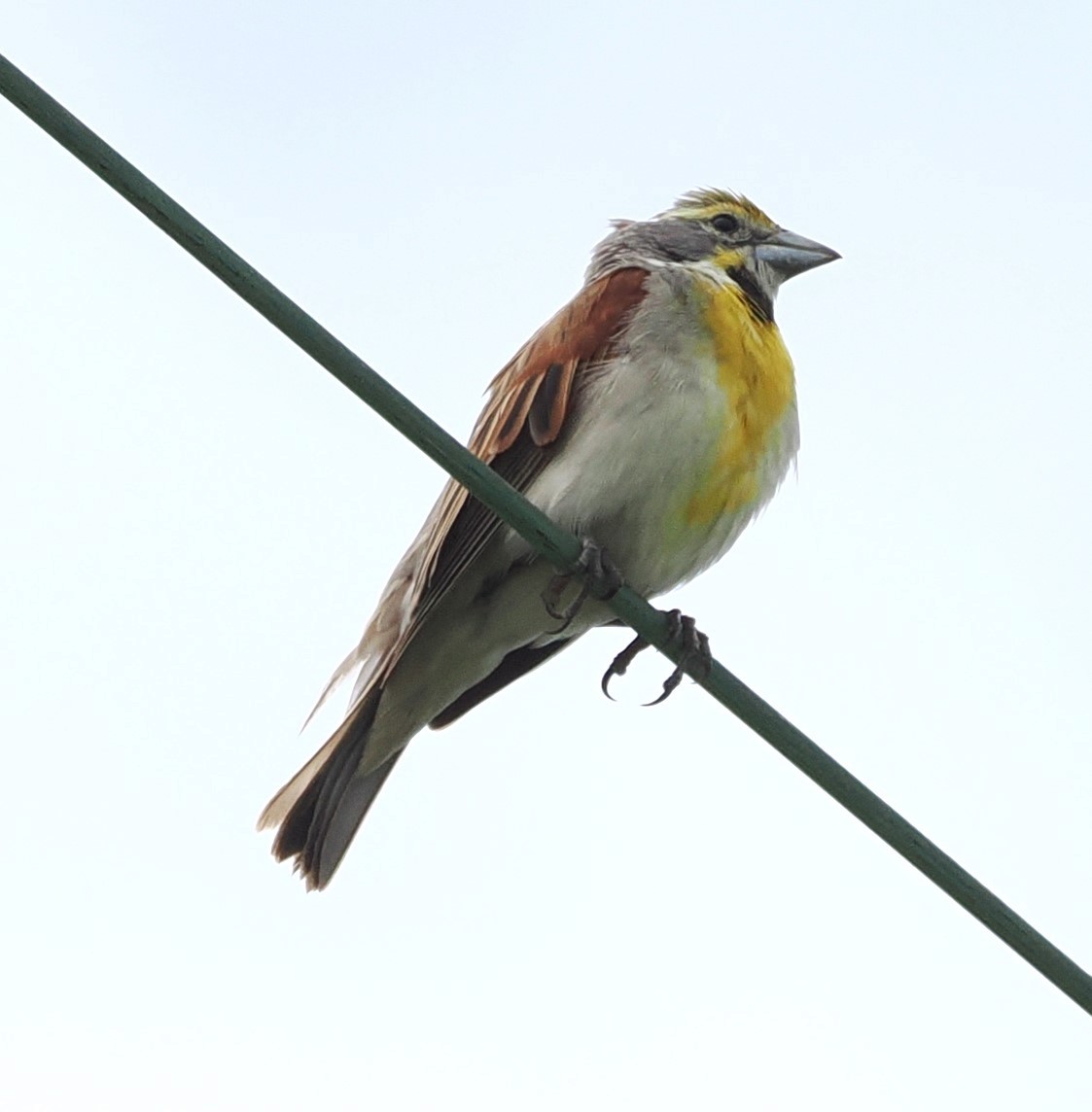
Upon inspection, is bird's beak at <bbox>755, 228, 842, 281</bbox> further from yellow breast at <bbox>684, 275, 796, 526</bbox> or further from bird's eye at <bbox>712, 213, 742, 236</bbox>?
yellow breast at <bbox>684, 275, 796, 526</bbox>

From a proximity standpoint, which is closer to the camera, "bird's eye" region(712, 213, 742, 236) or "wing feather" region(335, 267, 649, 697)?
"wing feather" region(335, 267, 649, 697)

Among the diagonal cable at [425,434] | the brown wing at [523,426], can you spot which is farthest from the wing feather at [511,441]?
the diagonal cable at [425,434]

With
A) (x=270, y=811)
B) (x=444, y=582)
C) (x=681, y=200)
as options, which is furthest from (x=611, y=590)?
(x=681, y=200)

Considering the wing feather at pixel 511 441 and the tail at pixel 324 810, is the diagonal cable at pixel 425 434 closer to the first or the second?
the wing feather at pixel 511 441

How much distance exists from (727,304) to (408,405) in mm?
2865

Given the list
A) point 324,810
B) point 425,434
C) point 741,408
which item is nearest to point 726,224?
point 741,408

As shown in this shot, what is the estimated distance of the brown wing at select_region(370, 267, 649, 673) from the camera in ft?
19.0

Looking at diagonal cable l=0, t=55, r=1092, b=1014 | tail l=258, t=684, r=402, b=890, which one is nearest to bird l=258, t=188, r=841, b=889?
tail l=258, t=684, r=402, b=890

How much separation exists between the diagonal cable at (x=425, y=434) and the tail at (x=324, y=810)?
2637mm

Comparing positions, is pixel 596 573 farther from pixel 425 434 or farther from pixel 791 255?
pixel 791 255

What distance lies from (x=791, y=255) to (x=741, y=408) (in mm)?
1500

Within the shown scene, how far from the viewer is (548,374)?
236 inches

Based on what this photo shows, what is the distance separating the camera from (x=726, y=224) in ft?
23.7

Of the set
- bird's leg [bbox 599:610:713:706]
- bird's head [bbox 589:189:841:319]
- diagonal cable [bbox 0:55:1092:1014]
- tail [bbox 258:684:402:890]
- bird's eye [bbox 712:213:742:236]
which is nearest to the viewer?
diagonal cable [bbox 0:55:1092:1014]
